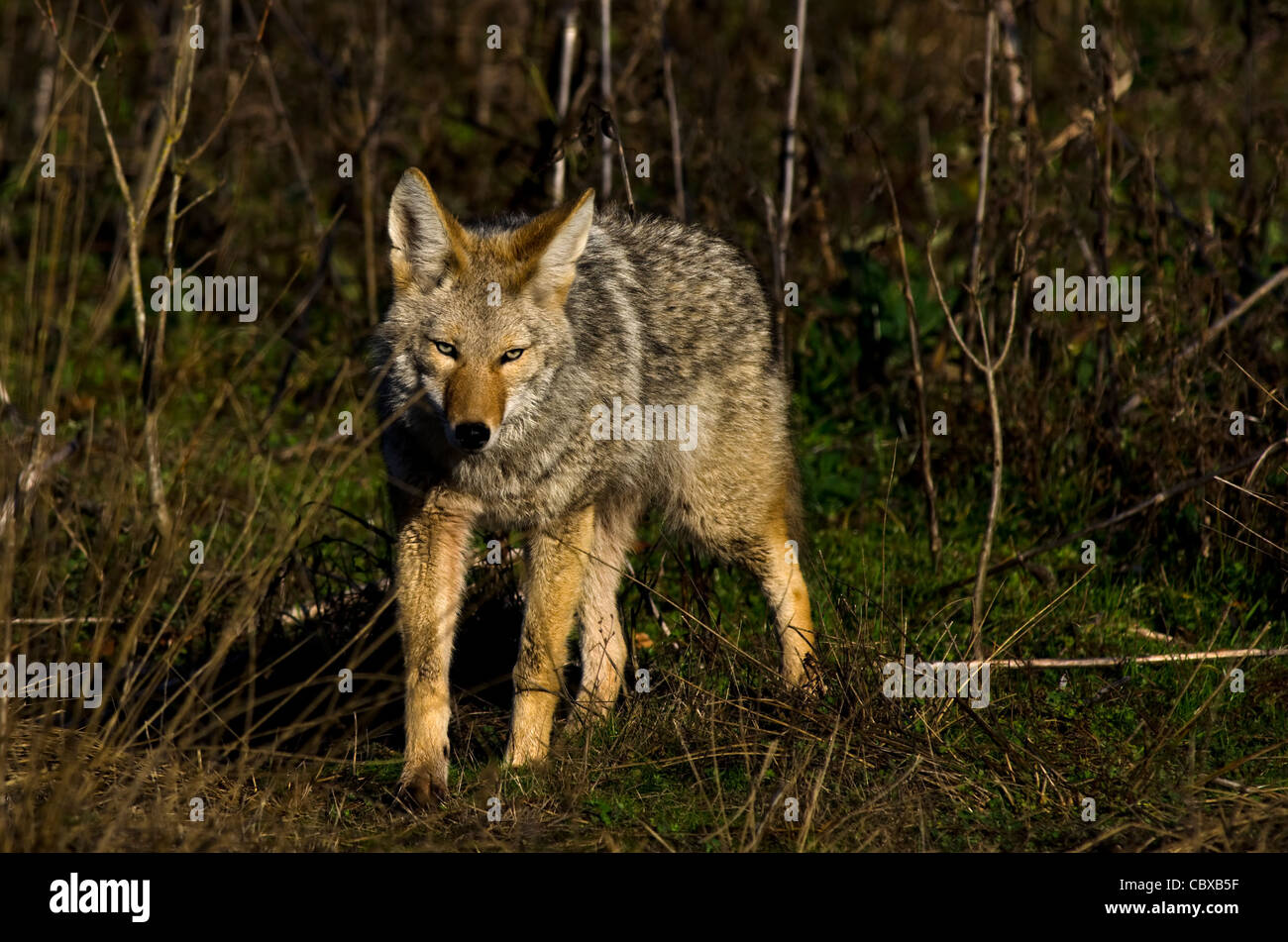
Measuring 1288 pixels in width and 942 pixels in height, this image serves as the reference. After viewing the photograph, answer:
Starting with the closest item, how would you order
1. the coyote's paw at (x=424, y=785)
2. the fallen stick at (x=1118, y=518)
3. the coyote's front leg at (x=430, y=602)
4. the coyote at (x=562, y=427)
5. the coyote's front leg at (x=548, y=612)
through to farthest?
the coyote's paw at (x=424, y=785) → the coyote at (x=562, y=427) → the coyote's front leg at (x=430, y=602) → the coyote's front leg at (x=548, y=612) → the fallen stick at (x=1118, y=518)

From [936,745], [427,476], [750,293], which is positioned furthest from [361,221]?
[936,745]

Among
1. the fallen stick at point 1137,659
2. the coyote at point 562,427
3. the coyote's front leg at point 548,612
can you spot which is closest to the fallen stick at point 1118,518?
the fallen stick at point 1137,659

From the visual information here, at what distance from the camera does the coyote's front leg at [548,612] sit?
16.5 ft

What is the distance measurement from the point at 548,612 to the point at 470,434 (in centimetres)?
101

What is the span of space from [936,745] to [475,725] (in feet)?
5.88

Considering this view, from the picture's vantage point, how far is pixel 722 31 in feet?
39.5

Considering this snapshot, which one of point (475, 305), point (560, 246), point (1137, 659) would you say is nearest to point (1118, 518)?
point (1137, 659)

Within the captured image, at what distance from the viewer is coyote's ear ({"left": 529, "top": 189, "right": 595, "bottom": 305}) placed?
4.82m

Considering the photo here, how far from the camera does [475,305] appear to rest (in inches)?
187

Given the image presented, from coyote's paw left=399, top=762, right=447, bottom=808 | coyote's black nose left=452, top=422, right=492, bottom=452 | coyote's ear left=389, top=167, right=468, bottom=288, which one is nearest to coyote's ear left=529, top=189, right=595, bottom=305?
coyote's ear left=389, top=167, right=468, bottom=288

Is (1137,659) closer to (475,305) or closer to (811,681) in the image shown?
(811,681)

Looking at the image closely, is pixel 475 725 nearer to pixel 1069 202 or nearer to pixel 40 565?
pixel 40 565

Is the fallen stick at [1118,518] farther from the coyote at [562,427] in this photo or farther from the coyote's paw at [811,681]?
the coyote's paw at [811,681]

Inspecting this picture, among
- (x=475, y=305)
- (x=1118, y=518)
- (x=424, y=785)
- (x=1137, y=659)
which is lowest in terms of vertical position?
(x=424, y=785)
